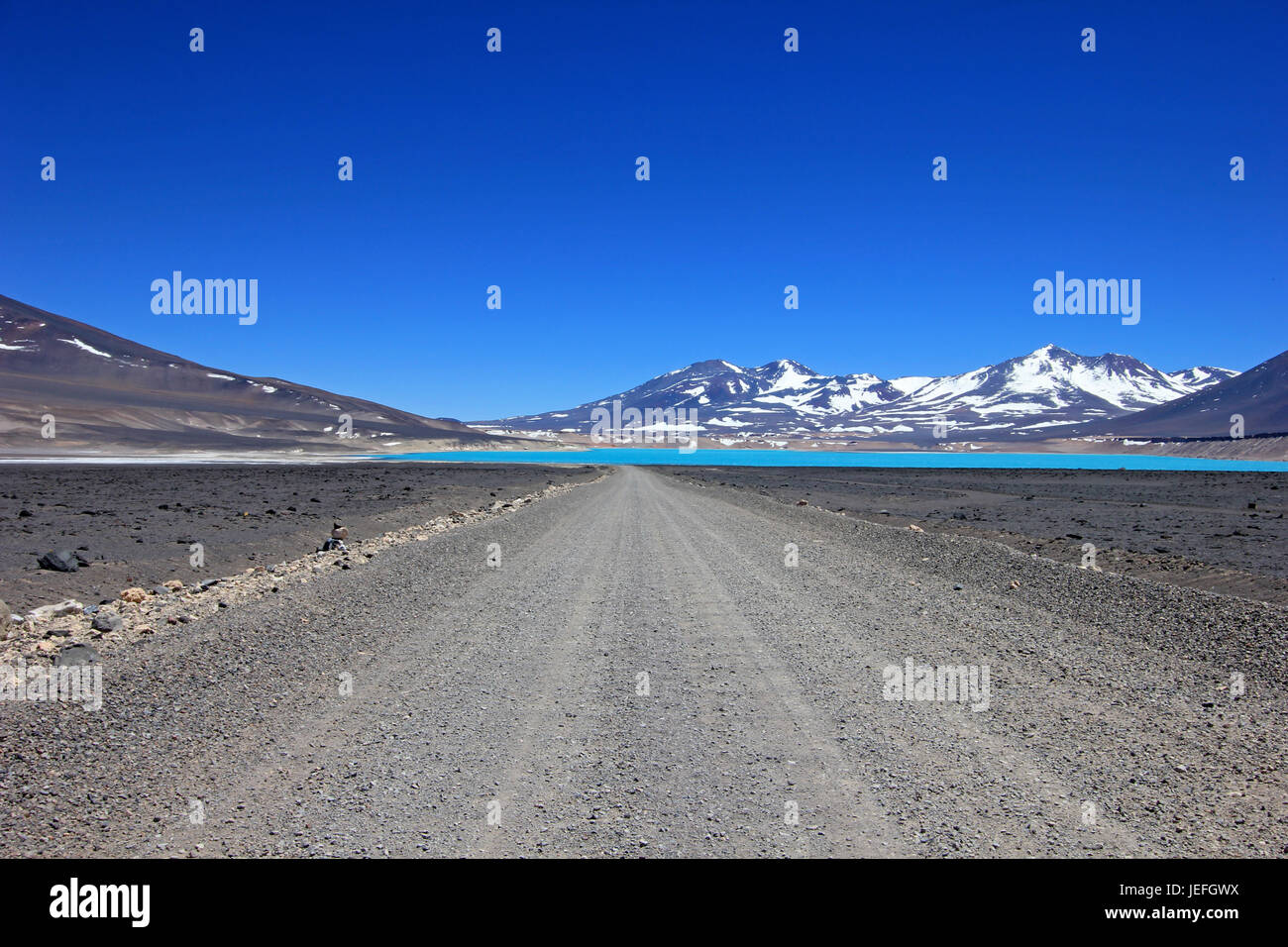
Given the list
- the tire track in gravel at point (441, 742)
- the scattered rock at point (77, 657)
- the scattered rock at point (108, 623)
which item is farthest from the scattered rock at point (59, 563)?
the tire track in gravel at point (441, 742)

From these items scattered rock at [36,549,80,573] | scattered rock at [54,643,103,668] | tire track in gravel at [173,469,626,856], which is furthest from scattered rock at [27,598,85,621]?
tire track in gravel at [173,469,626,856]

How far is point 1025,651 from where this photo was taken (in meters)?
7.95

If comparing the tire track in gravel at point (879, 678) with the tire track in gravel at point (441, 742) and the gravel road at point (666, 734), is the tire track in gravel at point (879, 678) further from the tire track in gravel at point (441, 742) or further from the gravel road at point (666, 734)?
the tire track in gravel at point (441, 742)

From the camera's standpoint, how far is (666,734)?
5.52 meters

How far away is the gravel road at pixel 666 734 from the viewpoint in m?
4.02

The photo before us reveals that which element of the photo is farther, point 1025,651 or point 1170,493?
point 1170,493

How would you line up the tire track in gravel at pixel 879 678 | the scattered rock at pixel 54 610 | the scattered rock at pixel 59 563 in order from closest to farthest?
the tire track in gravel at pixel 879 678 < the scattered rock at pixel 54 610 < the scattered rock at pixel 59 563

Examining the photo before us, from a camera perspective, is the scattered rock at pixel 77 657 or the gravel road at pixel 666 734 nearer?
the gravel road at pixel 666 734

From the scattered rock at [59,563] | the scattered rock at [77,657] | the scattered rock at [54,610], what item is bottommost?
the scattered rock at [54,610]

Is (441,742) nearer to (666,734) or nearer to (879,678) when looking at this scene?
(666,734)

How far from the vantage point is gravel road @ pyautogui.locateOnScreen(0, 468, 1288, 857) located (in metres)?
4.02
